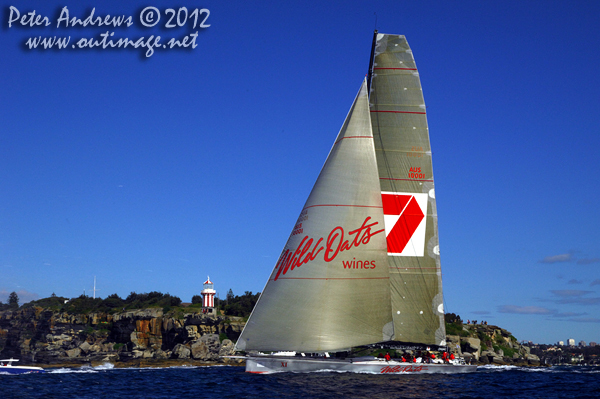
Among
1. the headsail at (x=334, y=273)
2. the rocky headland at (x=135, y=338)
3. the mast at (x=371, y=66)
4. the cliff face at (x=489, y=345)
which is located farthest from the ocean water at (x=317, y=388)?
the rocky headland at (x=135, y=338)

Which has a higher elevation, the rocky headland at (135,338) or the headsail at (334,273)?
the headsail at (334,273)

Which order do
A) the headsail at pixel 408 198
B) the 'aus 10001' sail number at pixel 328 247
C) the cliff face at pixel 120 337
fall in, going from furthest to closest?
the cliff face at pixel 120 337
the headsail at pixel 408 198
the 'aus 10001' sail number at pixel 328 247

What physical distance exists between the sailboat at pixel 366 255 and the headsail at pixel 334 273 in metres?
0.06

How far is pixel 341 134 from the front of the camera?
3316cm

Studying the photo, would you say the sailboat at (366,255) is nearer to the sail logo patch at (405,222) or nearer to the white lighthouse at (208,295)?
the sail logo patch at (405,222)

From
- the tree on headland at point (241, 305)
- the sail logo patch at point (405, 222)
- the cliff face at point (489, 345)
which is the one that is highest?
the sail logo patch at point (405, 222)

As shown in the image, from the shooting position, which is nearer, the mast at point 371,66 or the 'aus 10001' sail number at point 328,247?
the 'aus 10001' sail number at point 328,247

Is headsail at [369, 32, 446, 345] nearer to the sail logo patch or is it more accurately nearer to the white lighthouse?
the sail logo patch

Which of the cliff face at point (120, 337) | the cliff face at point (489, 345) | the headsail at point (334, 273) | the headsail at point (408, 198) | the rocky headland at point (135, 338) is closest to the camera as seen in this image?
the headsail at point (334, 273)

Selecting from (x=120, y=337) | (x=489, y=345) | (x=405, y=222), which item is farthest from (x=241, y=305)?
(x=405, y=222)

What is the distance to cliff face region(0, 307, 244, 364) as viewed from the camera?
71062mm

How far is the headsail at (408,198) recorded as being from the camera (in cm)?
3569

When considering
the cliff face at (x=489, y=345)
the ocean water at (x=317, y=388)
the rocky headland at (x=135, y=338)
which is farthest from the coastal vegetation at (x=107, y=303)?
the ocean water at (x=317, y=388)

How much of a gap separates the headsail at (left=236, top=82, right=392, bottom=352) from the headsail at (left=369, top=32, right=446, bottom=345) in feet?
13.7
